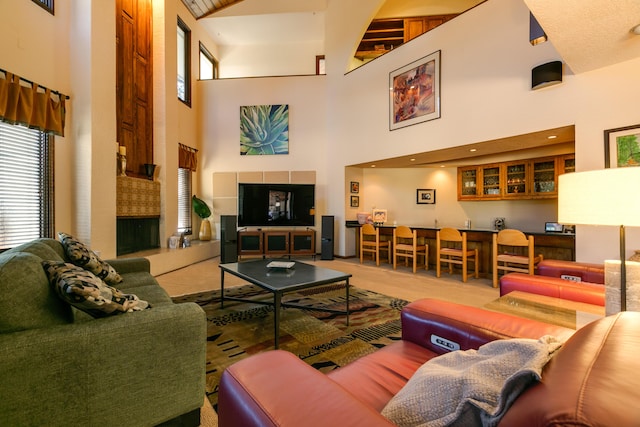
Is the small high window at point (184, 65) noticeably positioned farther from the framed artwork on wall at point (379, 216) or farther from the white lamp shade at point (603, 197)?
the white lamp shade at point (603, 197)

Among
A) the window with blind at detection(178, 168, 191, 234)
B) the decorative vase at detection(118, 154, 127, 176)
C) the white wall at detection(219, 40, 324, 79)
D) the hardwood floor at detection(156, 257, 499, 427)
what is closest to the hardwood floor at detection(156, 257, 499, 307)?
the hardwood floor at detection(156, 257, 499, 427)

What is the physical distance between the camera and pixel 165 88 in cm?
540

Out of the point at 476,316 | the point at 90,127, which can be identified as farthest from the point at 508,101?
the point at 90,127

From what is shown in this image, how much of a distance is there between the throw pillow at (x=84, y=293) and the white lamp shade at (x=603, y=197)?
2.16 meters

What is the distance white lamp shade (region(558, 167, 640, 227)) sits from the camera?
1252 millimetres

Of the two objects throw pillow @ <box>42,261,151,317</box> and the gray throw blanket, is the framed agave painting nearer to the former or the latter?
throw pillow @ <box>42,261,151,317</box>

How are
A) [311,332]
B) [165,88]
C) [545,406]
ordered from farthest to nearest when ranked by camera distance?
[165,88], [311,332], [545,406]

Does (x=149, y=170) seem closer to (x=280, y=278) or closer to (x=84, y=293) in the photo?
(x=280, y=278)

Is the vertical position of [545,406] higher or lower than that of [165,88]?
lower

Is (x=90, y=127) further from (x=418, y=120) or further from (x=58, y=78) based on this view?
(x=418, y=120)

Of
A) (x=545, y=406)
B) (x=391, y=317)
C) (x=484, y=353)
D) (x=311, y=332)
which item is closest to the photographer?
(x=545, y=406)

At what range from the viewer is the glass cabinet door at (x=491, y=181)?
213 inches

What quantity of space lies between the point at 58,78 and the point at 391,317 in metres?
5.06

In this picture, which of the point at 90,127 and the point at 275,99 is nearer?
the point at 90,127
